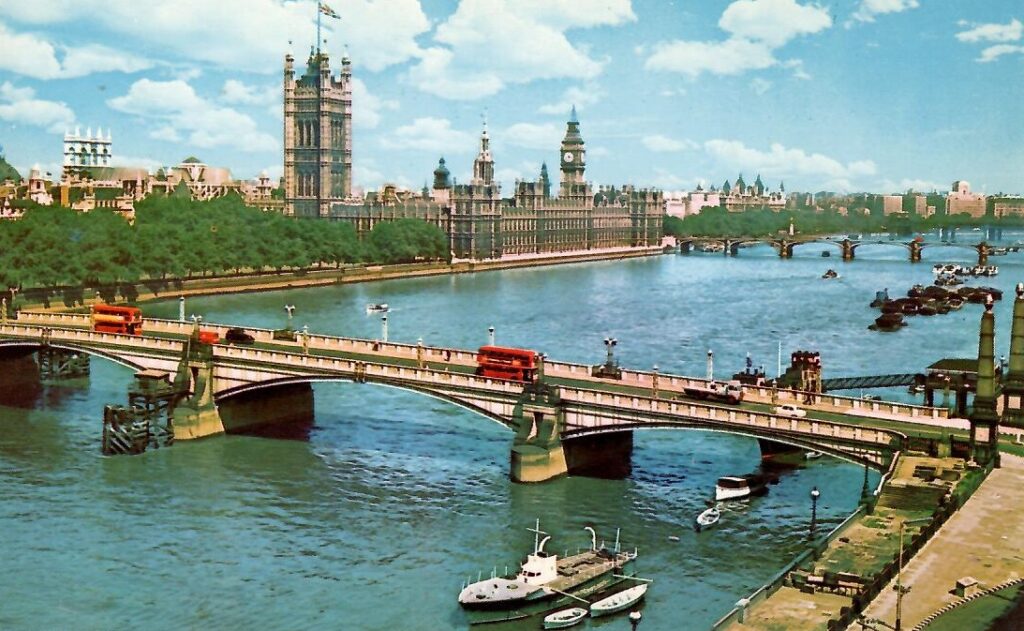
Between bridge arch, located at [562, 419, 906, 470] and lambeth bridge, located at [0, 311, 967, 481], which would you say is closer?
bridge arch, located at [562, 419, 906, 470]

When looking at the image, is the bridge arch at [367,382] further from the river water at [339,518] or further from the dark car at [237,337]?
the dark car at [237,337]

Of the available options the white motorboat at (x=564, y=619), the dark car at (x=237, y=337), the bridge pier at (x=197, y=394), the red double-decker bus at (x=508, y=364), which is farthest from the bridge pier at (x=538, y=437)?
the dark car at (x=237, y=337)

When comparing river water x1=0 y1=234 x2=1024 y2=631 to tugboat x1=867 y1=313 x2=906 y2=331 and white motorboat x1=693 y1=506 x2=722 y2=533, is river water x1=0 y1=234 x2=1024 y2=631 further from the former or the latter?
tugboat x1=867 y1=313 x2=906 y2=331

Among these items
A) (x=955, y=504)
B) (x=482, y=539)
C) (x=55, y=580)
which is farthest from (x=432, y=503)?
(x=955, y=504)

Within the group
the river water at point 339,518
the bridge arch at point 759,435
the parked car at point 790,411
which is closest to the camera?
the river water at point 339,518

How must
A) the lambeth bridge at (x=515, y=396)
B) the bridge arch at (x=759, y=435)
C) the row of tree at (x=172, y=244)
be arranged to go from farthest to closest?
the row of tree at (x=172, y=244)
the lambeth bridge at (x=515, y=396)
the bridge arch at (x=759, y=435)

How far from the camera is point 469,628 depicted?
131ft

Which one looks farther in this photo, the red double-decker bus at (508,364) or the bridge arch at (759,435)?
the red double-decker bus at (508,364)

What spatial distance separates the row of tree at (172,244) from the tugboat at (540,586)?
3524 inches

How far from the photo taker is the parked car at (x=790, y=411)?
52219mm

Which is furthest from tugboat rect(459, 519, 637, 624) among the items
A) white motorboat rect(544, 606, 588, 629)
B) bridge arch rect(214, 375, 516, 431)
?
bridge arch rect(214, 375, 516, 431)

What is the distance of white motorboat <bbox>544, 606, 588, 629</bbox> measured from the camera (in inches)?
1560

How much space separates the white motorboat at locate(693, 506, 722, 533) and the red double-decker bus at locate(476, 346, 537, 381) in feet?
44.1

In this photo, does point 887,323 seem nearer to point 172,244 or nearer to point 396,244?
point 172,244
